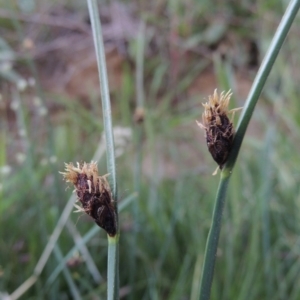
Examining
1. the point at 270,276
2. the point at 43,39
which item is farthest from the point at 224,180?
the point at 43,39

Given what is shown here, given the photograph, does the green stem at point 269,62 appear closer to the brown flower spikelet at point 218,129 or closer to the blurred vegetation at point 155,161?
the brown flower spikelet at point 218,129

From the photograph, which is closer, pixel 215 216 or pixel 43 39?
pixel 215 216

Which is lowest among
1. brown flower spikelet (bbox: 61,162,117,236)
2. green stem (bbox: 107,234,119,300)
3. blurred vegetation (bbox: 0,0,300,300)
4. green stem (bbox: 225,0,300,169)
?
green stem (bbox: 107,234,119,300)

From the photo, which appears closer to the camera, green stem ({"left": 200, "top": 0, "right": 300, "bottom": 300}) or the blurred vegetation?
green stem ({"left": 200, "top": 0, "right": 300, "bottom": 300})

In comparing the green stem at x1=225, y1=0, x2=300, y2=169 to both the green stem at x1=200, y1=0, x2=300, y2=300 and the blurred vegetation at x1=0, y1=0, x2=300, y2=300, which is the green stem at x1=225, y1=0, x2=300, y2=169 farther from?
the blurred vegetation at x1=0, y1=0, x2=300, y2=300

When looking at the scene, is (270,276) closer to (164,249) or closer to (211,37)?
(164,249)

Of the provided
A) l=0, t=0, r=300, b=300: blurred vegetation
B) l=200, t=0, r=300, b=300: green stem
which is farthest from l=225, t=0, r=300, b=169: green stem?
l=0, t=0, r=300, b=300: blurred vegetation
